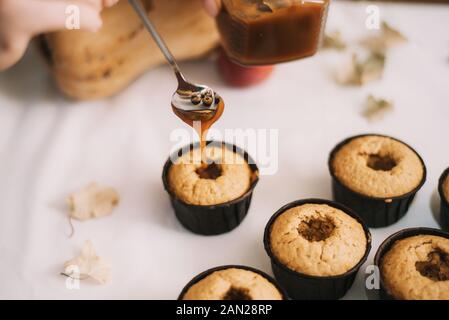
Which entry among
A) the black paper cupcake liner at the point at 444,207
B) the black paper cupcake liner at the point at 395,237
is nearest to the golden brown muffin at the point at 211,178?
the black paper cupcake liner at the point at 395,237

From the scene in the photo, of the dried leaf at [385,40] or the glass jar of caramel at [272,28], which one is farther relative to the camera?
the dried leaf at [385,40]

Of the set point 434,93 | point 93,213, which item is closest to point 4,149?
point 93,213

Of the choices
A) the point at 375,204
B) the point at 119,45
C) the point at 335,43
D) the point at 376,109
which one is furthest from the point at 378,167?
the point at 119,45

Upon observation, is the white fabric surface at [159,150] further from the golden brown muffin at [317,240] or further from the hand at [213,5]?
the hand at [213,5]

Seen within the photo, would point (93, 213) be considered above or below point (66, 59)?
below

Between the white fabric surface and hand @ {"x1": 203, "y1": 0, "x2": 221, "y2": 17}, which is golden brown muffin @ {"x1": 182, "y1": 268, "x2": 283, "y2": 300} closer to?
the white fabric surface

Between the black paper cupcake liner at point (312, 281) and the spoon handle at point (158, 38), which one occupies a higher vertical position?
the spoon handle at point (158, 38)
